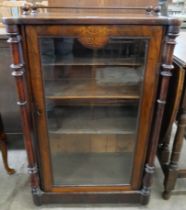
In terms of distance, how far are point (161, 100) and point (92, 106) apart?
A: 44 centimetres

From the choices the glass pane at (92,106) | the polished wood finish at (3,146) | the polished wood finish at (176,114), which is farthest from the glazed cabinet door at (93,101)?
the polished wood finish at (3,146)

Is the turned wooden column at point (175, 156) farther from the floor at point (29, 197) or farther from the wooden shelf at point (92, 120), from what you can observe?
the wooden shelf at point (92, 120)

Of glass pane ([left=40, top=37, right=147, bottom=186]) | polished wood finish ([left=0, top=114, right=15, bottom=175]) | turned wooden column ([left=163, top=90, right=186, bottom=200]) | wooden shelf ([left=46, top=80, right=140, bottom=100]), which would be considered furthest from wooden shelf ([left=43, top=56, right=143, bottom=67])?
polished wood finish ([left=0, top=114, right=15, bottom=175])

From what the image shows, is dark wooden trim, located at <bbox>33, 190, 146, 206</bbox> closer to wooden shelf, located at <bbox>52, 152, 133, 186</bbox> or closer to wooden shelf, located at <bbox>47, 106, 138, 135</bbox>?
wooden shelf, located at <bbox>52, 152, 133, 186</bbox>

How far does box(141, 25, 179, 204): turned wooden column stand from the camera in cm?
102

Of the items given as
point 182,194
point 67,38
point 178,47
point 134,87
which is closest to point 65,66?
point 67,38

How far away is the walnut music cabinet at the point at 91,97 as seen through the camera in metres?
1.02

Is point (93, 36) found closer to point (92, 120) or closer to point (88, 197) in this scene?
point (92, 120)

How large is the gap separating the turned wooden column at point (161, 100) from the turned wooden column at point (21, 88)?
0.68 metres

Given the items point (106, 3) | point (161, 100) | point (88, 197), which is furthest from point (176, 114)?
point (106, 3)

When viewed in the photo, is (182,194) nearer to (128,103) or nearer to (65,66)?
(128,103)

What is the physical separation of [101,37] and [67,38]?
6.5 inches

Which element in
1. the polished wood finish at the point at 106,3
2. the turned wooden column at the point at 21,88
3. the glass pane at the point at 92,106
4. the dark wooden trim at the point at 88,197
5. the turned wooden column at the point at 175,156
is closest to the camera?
the turned wooden column at the point at 21,88

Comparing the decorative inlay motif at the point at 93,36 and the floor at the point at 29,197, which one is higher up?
the decorative inlay motif at the point at 93,36
